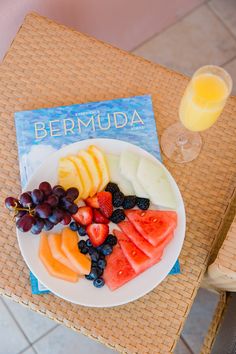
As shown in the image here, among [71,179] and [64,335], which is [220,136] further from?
[64,335]

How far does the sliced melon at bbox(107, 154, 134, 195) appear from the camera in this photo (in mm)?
946

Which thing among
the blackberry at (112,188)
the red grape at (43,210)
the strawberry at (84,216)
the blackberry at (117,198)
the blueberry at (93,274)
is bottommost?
the blueberry at (93,274)

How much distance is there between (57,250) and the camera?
0.90m

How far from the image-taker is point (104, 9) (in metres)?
1.77

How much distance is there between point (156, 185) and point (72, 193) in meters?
0.18

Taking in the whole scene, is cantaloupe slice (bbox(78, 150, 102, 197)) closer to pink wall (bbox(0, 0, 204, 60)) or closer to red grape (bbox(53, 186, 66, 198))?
red grape (bbox(53, 186, 66, 198))

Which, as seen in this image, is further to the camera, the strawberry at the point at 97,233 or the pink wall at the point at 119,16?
the pink wall at the point at 119,16

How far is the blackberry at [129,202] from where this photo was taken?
0.93 meters

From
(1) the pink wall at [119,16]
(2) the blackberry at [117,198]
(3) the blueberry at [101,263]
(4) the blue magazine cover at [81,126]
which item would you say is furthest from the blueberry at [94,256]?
(1) the pink wall at [119,16]

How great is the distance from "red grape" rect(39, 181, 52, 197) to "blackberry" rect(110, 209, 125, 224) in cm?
14

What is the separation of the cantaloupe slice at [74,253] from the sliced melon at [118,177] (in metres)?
0.14

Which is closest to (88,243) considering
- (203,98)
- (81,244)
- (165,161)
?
(81,244)

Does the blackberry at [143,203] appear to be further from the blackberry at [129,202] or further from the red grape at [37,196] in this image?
the red grape at [37,196]

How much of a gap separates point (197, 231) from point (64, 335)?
74cm
